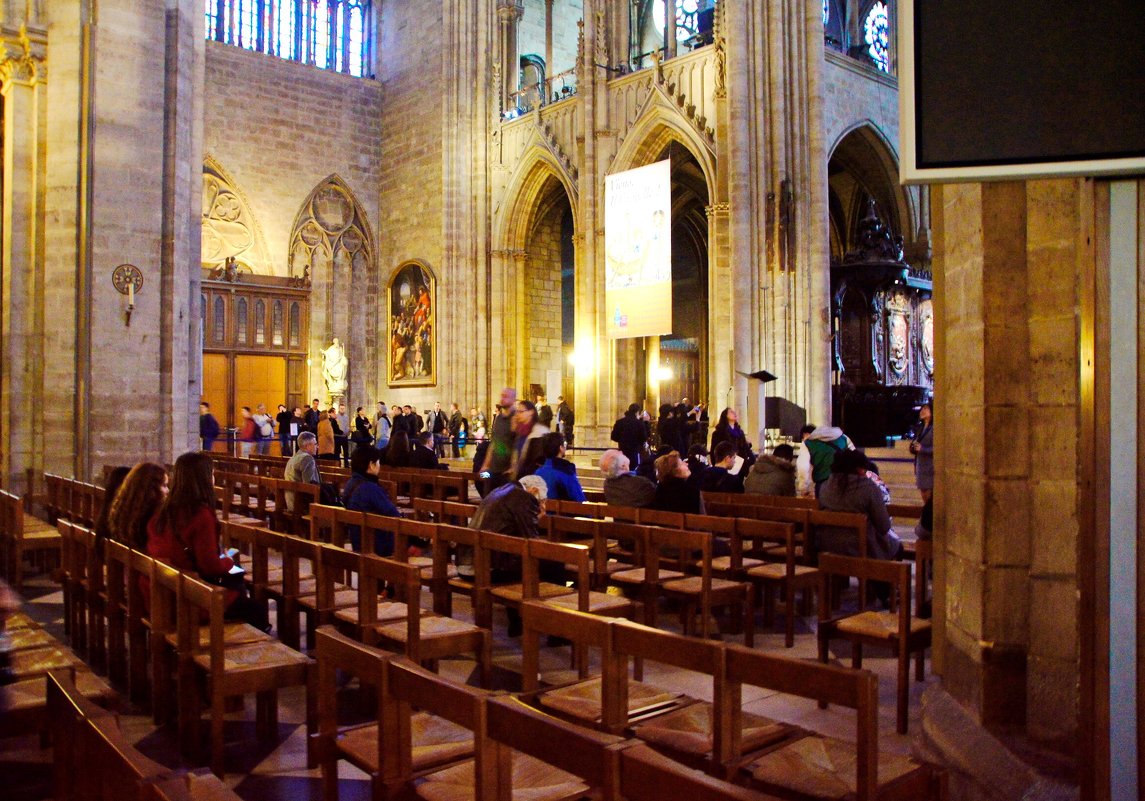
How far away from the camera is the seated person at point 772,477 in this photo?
24.8ft

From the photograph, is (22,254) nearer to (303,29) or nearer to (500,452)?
(500,452)

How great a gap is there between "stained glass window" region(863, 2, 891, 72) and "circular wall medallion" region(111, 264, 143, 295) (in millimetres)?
17416

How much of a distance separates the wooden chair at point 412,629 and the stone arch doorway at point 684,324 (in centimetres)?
1829

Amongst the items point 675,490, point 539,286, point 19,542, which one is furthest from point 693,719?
point 539,286

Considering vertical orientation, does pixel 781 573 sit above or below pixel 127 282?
below

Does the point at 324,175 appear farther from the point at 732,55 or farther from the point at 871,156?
the point at 871,156

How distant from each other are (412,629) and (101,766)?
187 cm

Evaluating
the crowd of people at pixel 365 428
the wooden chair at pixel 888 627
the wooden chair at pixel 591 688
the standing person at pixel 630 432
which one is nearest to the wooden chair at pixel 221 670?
the wooden chair at pixel 591 688

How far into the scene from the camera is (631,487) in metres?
6.46

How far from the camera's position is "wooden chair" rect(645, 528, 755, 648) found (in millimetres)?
4629

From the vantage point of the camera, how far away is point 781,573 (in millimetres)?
5402

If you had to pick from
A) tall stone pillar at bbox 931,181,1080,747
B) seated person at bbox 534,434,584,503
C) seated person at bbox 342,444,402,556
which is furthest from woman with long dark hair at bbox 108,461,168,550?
tall stone pillar at bbox 931,181,1080,747

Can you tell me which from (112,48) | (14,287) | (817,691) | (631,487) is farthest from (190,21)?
(817,691)

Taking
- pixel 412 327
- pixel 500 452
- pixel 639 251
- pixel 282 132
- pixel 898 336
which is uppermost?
pixel 282 132
